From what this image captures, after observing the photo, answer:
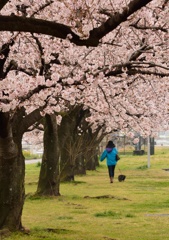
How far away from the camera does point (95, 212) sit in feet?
61.5

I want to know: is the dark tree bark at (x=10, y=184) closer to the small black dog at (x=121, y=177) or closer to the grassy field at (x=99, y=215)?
the grassy field at (x=99, y=215)

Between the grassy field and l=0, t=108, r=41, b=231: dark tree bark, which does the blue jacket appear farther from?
l=0, t=108, r=41, b=231: dark tree bark

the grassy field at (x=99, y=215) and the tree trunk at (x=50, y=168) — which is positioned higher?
the tree trunk at (x=50, y=168)

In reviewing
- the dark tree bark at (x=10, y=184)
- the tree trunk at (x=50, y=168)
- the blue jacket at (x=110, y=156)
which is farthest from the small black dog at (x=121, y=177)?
the dark tree bark at (x=10, y=184)

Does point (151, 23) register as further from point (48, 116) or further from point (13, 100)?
point (48, 116)

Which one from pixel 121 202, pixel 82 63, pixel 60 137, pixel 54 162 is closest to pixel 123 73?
pixel 82 63

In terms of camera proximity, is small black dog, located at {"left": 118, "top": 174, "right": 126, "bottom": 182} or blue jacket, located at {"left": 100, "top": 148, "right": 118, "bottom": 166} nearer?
blue jacket, located at {"left": 100, "top": 148, "right": 118, "bottom": 166}

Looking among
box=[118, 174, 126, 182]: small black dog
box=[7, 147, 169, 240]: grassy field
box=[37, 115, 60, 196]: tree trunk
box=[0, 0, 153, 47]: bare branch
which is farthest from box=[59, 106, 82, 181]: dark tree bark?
box=[0, 0, 153, 47]: bare branch

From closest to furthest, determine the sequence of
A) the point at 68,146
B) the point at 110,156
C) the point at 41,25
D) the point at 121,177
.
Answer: the point at 41,25
the point at 110,156
the point at 68,146
the point at 121,177

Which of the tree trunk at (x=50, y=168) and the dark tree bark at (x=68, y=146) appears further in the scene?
the dark tree bark at (x=68, y=146)

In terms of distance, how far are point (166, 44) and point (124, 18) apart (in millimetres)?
7256

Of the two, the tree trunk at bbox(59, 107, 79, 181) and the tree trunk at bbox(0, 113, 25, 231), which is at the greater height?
the tree trunk at bbox(59, 107, 79, 181)

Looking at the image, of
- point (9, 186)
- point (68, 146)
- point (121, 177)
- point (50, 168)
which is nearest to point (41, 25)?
point (9, 186)

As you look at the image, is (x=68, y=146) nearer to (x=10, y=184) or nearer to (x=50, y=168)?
(x=50, y=168)
